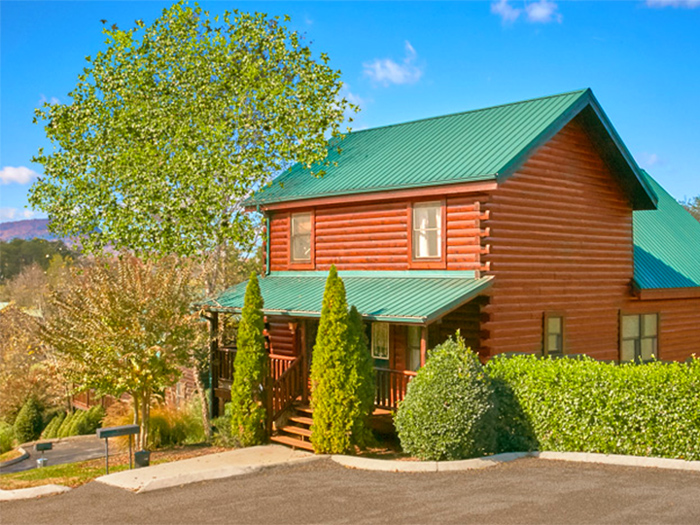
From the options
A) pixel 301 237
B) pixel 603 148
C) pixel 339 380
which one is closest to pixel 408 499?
pixel 339 380

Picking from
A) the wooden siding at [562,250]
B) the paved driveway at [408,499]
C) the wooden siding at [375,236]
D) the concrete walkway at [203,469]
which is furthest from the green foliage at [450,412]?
the wooden siding at [375,236]

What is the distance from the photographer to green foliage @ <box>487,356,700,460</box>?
14070 millimetres

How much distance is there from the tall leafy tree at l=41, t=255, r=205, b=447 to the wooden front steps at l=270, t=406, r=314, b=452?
3479 millimetres

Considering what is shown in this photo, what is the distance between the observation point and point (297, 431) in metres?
18.5

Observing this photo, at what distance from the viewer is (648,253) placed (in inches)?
985

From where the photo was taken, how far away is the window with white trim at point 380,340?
20.9 meters

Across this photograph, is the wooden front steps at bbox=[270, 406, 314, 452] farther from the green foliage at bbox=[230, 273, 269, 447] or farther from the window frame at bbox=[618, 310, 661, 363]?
the window frame at bbox=[618, 310, 661, 363]

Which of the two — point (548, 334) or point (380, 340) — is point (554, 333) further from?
point (380, 340)

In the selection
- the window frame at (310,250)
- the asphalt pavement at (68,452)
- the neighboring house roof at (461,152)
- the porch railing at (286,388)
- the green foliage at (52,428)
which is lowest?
the green foliage at (52,428)

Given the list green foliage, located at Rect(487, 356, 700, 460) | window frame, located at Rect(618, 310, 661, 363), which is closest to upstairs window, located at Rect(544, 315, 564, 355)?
window frame, located at Rect(618, 310, 661, 363)

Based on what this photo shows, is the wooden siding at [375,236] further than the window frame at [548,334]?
No

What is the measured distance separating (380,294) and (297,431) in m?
3.79

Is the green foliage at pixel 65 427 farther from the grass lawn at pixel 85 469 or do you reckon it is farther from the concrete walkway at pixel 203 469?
the concrete walkway at pixel 203 469

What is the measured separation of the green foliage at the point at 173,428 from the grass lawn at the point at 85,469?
3.22ft
